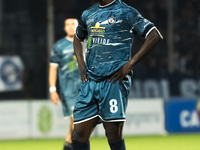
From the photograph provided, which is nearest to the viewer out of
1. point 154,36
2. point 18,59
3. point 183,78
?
point 154,36

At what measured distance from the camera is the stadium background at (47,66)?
444 inches

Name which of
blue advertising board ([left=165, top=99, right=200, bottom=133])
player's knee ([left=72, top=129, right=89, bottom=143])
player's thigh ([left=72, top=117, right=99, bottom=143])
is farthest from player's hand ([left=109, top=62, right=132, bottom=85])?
blue advertising board ([left=165, top=99, right=200, bottom=133])

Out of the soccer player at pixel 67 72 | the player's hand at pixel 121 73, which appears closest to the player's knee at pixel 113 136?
the player's hand at pixel 121 73

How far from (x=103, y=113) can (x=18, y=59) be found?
9.06 m

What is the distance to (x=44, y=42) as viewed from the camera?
1353 centimetres

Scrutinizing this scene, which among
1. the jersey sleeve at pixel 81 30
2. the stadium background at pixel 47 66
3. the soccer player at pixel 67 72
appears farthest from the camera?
the stadium background at pixel 47 66

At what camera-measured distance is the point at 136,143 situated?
10000mm

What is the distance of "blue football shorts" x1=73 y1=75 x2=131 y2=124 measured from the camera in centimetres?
434

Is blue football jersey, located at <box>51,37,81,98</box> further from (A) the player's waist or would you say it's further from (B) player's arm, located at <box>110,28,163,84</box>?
→ (B) player's arm, located at <box>110,28,163,84</box>

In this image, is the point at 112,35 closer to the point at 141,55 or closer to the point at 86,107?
the point at 141,55

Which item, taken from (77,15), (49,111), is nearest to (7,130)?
(49,111)

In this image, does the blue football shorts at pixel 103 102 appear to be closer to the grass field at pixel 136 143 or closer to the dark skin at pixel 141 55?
the dark skin at pixel 141 55

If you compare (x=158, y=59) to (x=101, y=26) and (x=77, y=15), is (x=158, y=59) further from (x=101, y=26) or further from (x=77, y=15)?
(x=101, y=26)

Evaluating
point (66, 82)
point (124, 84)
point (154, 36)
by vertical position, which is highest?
point (154, 36)
